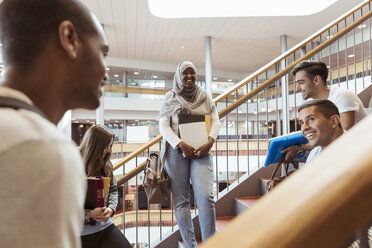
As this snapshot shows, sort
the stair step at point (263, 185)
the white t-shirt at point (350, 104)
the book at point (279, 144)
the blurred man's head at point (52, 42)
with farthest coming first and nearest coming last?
the stair step at point (263, 185)
the white t-shirt at point (350, 104)
the book at point (279, 144)
the blurred man's head at point (52, 42)

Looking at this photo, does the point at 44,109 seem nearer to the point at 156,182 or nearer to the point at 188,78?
the point at 156,182

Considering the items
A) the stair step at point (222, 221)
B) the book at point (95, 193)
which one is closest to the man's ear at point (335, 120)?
the stair step at point (222, 221)

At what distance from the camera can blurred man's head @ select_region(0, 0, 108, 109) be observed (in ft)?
1.84

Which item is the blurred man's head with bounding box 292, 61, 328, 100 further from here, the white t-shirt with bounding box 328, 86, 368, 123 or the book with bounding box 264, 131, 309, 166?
the book with bounding box 264, 131, 309, 166

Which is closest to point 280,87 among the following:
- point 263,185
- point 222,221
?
point 263,185

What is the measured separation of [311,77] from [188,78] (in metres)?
1.07

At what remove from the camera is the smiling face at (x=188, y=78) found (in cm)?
241

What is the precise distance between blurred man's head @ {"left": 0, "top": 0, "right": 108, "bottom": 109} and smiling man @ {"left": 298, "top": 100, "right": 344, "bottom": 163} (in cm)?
164

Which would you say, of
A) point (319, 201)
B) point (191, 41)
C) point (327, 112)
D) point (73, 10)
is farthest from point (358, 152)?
point (191, 41)

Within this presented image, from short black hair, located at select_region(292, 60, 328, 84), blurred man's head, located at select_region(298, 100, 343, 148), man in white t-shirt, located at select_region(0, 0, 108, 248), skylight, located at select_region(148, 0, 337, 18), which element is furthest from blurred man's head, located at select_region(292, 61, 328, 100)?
skylight, located at select_region(148, 0, 337, 18)

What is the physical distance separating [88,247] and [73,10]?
170cm

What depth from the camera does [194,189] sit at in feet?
7.47

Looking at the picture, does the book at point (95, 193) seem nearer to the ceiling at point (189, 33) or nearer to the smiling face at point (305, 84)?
the smiling face at point (305, 84)

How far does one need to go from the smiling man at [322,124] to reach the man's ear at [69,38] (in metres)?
1.69
